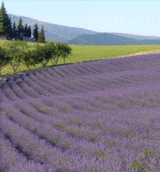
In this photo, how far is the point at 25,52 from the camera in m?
25.7

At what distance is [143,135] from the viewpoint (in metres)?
2.90

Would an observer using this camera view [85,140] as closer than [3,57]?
Yes

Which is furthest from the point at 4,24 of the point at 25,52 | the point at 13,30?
the point at 25,52

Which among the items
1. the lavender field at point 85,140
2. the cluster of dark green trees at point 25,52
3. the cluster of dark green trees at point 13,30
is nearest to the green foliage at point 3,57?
the cluster of dark green trees at point 25,52

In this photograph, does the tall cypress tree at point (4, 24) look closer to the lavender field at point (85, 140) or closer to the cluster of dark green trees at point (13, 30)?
the cluster of dark green trees at point (13, 30)

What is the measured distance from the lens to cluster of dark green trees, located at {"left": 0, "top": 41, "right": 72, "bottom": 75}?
22.9 metres

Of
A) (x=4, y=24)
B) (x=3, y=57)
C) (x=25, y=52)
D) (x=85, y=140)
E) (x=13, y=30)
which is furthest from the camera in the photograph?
(x=13, y=30)

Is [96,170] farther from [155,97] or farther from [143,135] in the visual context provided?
[155,97]

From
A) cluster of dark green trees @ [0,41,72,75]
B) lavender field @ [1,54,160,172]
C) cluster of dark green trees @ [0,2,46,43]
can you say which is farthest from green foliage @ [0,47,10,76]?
cluster of dark green trees @ [0,2,46,43]

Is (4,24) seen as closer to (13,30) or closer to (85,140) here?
(13,30)

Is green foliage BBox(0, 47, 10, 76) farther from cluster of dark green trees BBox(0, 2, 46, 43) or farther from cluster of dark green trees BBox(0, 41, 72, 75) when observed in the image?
cluster of dark green trees BBox(0, 2, 46, 43)

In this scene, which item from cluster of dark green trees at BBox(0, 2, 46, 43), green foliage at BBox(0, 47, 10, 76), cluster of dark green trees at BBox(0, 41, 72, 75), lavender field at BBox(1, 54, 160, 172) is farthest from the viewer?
cluster of dark green trees at BBox(0, 2, 46, 43)

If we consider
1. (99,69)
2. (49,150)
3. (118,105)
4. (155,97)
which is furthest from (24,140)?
(99,69)

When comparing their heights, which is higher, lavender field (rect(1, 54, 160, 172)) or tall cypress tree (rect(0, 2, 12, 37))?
tall cypress tree (rect(0, 2, 12, 37))
